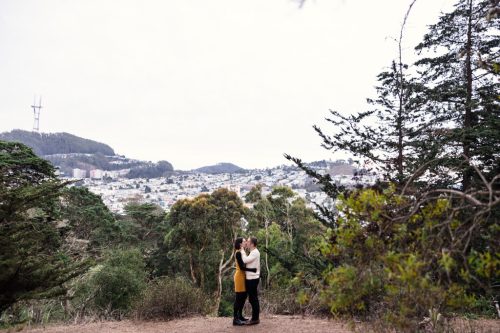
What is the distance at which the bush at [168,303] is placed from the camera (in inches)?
323

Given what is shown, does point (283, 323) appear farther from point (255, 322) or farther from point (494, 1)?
point (494, 1)

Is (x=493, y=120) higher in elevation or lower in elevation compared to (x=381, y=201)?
higher

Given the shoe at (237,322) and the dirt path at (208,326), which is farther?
the shoe at (237,322)

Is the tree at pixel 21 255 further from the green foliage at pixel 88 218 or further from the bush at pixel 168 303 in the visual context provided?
the green foliage at pixel 88 218

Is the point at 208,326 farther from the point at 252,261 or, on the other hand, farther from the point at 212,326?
the point at 252,261

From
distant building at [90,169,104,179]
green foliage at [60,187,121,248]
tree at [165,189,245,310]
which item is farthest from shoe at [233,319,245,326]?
distant building at [90,169,104,179]

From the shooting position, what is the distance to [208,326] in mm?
7184

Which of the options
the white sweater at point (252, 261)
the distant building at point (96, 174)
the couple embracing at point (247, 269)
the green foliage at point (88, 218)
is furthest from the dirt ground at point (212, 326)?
the distant building at point (96, 174)

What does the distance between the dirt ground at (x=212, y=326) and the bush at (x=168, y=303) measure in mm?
237

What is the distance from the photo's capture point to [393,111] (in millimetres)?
9875

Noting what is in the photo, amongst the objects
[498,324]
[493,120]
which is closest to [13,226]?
[498,324]

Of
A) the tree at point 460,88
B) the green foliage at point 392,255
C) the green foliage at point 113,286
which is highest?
the tree at point 460,88

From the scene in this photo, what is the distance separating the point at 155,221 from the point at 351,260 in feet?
99.9

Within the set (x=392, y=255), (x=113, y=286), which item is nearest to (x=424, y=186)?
(x=392, y=255)
